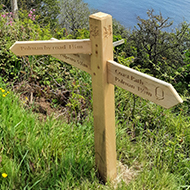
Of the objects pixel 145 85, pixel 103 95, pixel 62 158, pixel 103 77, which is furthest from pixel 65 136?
pixel 145 85

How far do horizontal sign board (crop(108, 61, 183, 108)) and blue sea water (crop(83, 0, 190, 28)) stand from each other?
1431 inches

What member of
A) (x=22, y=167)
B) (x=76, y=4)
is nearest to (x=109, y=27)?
(x=22, y=167)

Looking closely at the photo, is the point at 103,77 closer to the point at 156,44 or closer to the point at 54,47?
the point at 54,47

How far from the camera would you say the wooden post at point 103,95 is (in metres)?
1.64

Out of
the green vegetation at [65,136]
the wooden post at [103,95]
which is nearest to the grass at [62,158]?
the green vegetation at [65,136]

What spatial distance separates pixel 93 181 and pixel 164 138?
1.09 m

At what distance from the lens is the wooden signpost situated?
1480 mm

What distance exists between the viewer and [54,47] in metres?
1.87

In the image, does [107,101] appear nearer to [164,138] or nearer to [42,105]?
[164,138]

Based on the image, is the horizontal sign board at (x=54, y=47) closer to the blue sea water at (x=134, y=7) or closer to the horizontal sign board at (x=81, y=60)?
the horizontal sign board at (x=81, y=60)

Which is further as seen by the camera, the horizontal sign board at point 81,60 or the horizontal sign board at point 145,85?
the horizontal sign board at point 81,60

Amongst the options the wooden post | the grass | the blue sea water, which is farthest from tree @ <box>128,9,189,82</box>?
the blue sea water

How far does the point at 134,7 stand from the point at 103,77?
4590 centimetres

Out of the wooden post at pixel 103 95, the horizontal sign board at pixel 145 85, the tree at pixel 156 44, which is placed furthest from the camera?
the tree at pixel 156 44
